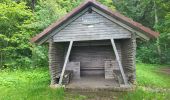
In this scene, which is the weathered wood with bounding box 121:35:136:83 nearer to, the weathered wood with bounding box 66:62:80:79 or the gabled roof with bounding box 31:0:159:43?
the gabled roof with bounding box 31:0:159:43

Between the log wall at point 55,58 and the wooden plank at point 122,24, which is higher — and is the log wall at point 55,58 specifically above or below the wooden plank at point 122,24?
below

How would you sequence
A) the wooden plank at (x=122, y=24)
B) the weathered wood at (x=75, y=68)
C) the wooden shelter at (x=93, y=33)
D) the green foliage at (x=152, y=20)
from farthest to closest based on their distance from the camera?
1. the green foliage at (x=152, y=20)
2. the weathered wood at (x=75, y=68)
3. the wooden shelter at (x=93, y=33)
4. the wooden plank at (x=122, y=24)

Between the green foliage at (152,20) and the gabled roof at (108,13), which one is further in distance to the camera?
the green foliage at (152,20)

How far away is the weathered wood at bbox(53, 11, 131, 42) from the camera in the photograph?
12.1 meters

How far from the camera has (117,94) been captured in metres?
Result: 11.0

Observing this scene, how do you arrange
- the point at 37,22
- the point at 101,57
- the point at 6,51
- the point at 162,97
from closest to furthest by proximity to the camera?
the point at 162,97 < the point at 101,57 < the point at 37,22 < the point at 6,51

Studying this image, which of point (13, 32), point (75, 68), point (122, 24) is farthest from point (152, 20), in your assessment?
point (122, 24)

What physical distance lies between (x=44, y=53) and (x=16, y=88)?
6972 mm

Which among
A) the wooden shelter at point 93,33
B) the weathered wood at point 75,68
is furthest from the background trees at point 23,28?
the wooden shelter at point 93,33

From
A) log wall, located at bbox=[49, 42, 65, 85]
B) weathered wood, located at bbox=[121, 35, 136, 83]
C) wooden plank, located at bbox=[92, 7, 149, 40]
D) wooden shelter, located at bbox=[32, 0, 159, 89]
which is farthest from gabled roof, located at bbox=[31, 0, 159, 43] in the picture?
log wall, located at bbox=[49, 42, 65, 85]

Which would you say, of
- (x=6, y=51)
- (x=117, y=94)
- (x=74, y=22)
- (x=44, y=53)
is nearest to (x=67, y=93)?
(x=117, y=94)

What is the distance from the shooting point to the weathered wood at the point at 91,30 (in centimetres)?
1208

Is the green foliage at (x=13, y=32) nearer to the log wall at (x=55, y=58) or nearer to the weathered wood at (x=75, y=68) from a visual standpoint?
the log wall at (x=55, y=58)

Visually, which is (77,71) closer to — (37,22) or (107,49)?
(107,49)
